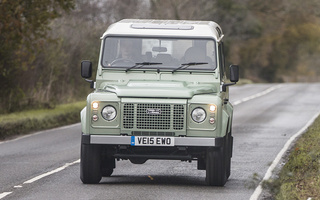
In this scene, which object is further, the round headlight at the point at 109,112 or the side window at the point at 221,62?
the side window at the point at 221,62

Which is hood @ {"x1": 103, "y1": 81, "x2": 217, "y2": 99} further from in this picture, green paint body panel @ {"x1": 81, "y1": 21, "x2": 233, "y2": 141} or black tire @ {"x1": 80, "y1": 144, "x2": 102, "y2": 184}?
black tire @ {"x1": 80, "y1": 144, "x2": 102, "y2": 184}

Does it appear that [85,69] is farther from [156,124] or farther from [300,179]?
[300,179]

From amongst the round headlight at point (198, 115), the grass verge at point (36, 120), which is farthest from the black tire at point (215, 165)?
the grass verge at point (36, 120)

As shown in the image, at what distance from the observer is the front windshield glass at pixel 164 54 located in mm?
12836

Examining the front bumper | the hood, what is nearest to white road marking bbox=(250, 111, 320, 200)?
the front bumper

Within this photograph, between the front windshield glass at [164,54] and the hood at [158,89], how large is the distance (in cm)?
53

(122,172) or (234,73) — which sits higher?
(234,73)

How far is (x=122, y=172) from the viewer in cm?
1370

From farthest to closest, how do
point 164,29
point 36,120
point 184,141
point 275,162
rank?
point 36,120
point 275,162
point 164,29
point 184,141

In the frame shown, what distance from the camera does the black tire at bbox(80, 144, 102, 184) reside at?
Answer: 459 inches

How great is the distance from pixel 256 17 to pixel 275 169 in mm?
63608

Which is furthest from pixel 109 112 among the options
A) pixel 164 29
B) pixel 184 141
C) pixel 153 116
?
pixel 164 29

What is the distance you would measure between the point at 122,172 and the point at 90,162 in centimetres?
207

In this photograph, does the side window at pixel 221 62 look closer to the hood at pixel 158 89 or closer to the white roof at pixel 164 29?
the white roof at pixel 164 29
